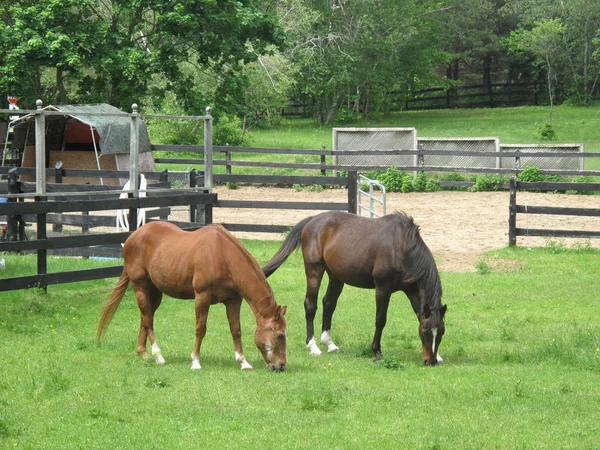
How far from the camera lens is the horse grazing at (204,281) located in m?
8.15

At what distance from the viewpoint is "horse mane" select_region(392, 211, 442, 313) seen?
8719 mm

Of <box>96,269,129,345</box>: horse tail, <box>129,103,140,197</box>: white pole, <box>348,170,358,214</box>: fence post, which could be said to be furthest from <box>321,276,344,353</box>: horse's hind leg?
<box>348,170,358,214</box>: fence post

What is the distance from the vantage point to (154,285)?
29.1 feet

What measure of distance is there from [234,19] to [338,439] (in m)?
18.9

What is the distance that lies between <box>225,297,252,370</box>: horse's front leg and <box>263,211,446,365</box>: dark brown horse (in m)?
0.93

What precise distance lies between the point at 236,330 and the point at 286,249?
1507 millimetres

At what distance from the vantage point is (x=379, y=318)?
9039 millimetres

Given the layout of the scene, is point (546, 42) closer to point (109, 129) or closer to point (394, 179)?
point (394, 179)

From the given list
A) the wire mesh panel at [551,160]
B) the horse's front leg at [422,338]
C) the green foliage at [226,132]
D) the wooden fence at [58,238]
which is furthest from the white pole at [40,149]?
the green foliage at [226,132]

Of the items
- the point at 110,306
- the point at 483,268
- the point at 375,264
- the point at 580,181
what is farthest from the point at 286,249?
the point at 580,181

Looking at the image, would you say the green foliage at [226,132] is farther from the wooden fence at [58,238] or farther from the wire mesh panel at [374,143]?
the wooden fence at [58,238]

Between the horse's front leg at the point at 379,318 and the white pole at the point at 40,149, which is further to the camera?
the white pole at the point at 40,149

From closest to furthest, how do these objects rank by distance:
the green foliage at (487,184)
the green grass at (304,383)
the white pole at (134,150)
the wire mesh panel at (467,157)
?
the green grass at (304,383)
the white pole at (134,150)
the green foliage at (487,184)
the wire mesh panel at (467,157)

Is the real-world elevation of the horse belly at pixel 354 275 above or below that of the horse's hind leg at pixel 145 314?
above
